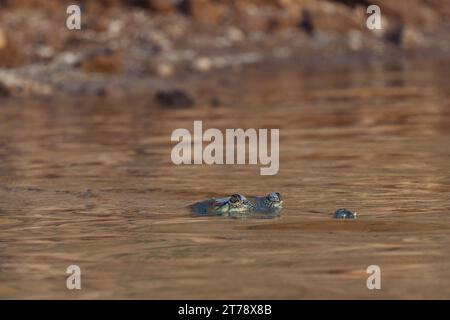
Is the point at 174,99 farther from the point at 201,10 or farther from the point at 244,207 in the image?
the point at 201,10

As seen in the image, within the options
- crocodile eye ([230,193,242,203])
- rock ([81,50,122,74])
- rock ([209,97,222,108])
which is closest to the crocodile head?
crocodile eye ([230,193,242,203])

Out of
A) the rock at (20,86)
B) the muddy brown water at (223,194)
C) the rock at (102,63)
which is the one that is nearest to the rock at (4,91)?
the rock at (20,86)

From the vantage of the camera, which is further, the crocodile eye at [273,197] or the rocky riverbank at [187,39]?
the rocky riverbank at [187,39]

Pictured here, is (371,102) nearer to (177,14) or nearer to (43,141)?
(43,141)

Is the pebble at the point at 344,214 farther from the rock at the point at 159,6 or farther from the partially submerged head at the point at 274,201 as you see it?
the rock at the point at 159,6

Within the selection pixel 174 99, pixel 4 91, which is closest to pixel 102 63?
pixel 4 91

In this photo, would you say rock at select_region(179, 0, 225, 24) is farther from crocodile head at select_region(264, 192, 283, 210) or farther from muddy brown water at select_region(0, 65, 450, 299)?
crocodile head at select_region(264, 192, 283, 210)
